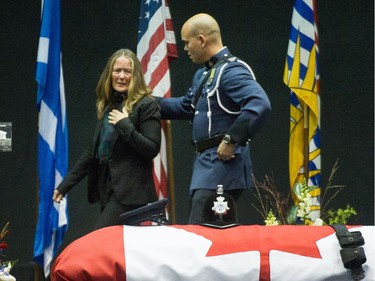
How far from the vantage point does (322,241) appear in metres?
2.77

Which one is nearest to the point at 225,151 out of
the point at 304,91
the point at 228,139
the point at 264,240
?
the point at 228,139

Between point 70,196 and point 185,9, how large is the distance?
5.11 feet

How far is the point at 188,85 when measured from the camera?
6984 mm

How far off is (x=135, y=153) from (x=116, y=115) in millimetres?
208

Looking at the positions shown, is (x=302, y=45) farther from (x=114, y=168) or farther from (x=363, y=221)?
(x=114, y=168)

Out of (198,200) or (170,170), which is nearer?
(198,200)

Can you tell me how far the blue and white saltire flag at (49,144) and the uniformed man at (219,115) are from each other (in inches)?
58.6

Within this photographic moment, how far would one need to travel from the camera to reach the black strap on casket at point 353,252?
2709mm

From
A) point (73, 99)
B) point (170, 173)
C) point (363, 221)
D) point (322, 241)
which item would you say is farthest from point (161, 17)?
point (322, 241)

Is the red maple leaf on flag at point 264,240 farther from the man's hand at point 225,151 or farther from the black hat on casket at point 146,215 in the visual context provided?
the man's hand at point 225,151

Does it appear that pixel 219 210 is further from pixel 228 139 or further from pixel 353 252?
pixel 228 139

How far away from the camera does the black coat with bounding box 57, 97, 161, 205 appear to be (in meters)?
4.34

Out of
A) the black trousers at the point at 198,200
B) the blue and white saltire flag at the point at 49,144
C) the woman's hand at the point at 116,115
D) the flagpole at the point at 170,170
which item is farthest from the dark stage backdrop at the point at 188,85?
the black trousers at the point at 198,200

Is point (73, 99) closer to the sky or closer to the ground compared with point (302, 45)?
closer to the ground
